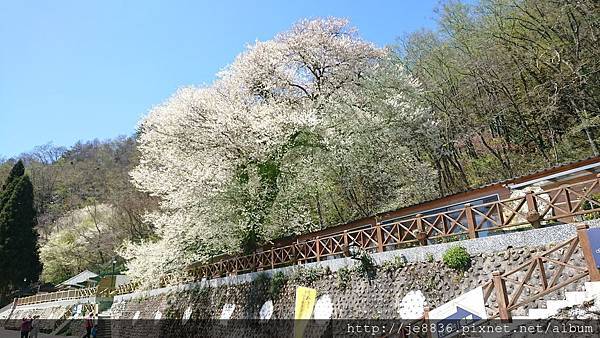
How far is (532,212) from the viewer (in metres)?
8.04

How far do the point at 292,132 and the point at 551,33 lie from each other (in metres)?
10.6

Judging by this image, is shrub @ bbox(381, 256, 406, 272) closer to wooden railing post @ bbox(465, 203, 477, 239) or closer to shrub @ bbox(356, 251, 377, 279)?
shrub @ bbox(356, 251, 377, 279)

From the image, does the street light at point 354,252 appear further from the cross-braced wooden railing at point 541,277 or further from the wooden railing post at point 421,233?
the cross-braced wooden railing at point 541,277

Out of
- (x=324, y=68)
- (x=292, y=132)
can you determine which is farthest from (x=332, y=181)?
(x=324, y=68)

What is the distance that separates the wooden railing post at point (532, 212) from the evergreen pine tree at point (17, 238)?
134ft

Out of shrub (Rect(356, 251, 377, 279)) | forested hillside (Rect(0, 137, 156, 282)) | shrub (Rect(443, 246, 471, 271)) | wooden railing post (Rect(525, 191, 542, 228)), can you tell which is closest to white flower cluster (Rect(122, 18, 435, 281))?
shrub (Rect(356, 251, 377, 279))

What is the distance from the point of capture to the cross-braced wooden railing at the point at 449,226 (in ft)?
25.9

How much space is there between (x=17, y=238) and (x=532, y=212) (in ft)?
135

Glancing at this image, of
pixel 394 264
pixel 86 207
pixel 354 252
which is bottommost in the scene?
pixel 394 264

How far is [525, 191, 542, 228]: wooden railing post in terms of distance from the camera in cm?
800

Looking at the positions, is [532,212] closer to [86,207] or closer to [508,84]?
[508,84]

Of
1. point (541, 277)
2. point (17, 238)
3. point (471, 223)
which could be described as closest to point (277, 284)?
point (471, 223)

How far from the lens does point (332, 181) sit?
756 inches

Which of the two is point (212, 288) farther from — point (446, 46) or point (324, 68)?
point (446, 46)
